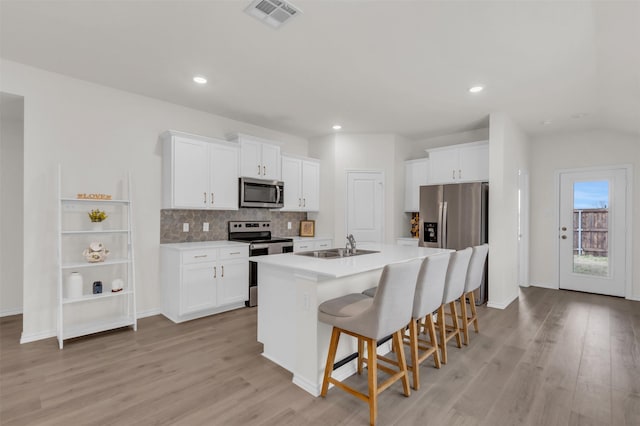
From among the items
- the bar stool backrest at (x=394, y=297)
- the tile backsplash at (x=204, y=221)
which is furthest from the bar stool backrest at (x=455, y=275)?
the tile backsplash at (x=204, y=221)

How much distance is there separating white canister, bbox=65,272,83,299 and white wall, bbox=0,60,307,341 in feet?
0.79

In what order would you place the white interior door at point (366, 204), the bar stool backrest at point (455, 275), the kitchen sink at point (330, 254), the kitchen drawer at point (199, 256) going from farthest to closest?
the white interior door at point (366, 204) → the kitchen drawer at point (199, 256) → the kitchen sink at point (330, 254) → the bar stool backrest at point (455, 275)

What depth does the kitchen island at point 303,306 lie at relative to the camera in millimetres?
2238

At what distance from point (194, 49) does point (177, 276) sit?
7.89 feet

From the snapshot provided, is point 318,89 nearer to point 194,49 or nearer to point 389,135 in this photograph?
point 194,49

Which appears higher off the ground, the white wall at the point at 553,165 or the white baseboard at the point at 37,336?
the white wall at the point at 553,165

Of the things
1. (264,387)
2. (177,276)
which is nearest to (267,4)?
(264,387)

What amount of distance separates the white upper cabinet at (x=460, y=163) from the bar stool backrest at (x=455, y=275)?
2433mm

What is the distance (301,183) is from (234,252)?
6.11 ft

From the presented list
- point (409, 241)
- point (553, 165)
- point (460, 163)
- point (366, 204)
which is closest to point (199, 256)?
point (366, 204)

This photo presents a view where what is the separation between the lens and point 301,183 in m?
5.45

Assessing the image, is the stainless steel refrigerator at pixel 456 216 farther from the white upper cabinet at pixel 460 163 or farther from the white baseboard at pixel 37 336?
the white baseboard at pixel 37 336

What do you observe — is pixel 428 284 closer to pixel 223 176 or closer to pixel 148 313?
pixel 223 176

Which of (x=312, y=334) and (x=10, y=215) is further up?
(x=10, y=215)
